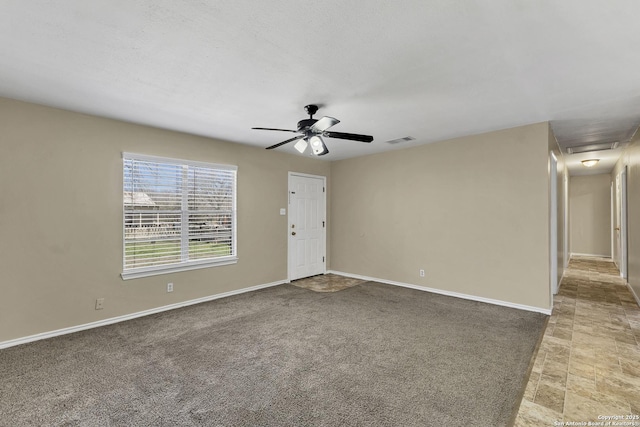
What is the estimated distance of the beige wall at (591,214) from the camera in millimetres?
8414

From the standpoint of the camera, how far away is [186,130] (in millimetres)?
4289

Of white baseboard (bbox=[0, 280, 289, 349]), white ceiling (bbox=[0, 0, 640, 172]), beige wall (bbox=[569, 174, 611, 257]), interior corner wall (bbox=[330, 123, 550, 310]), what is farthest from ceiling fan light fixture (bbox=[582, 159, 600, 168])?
white baseboard (bbox=[0, 280, 289, 349])

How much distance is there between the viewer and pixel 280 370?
2.57 metres

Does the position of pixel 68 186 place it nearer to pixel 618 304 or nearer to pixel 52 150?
pixel 52 150

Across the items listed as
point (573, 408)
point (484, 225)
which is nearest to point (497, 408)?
point (573, 408)

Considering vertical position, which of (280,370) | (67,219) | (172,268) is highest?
(67,219)

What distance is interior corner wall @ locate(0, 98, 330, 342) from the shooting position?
3.11 meters

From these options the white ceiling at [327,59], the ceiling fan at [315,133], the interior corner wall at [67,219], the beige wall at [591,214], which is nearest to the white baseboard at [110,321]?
the interior corner wall at [67,219]

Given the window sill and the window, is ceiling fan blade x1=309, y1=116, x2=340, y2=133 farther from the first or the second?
the window sill

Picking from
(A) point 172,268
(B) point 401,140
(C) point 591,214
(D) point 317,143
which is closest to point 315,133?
(D) point 317,143

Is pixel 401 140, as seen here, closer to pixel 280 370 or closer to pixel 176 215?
pixel 176 215

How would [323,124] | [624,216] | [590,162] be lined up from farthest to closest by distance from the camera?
[590,162] → [624,216] → [323,124]

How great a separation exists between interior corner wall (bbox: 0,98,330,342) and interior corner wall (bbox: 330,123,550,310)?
3144 millimetres

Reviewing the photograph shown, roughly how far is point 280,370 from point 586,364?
2.69 metres
